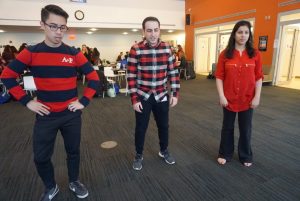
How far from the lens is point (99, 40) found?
13672 millimetres

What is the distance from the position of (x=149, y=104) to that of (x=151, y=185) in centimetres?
82

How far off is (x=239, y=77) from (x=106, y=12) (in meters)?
9.67

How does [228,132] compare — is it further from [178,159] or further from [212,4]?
[212,4]

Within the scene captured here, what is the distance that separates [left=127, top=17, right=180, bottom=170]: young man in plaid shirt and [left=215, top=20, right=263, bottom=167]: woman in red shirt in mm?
521

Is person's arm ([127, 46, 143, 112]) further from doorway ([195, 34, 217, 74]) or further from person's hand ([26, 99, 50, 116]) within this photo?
doorway ([195, 34, 217, 74])

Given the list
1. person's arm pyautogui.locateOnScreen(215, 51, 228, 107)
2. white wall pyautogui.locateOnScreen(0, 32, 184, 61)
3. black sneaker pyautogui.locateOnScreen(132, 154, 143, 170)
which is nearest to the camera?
person's arm pyautogui.locateOnScreen(215, 51, 228, 107)

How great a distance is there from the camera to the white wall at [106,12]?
29.5 feet

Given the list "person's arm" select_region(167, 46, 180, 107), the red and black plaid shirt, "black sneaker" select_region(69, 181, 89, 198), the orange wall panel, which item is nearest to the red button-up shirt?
"person's arm" select_region(167, 46, 180, 107)

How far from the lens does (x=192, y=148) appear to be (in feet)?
9.44

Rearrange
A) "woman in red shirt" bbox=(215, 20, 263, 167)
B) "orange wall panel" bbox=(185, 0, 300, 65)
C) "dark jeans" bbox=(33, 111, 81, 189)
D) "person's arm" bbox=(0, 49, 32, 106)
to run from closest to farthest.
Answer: "person's arm" bbox=(0, 49, 32, 106) → "dark jeans" bbox=(33, 111, 81, 189) → "woman in red shirt" bbox=(215, 20, 263, 167) → "orange wall panel" bbox=(185, 0, 300, 65)

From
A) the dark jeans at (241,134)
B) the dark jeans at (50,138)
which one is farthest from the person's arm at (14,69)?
the dark jeans at (241,134)

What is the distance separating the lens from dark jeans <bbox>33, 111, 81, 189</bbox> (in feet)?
5.30

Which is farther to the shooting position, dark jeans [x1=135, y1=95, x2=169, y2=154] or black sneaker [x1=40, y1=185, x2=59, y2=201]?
dark jeans [x1=135, y1=95, x2=169, y2=154]

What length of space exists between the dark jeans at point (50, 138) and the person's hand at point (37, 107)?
0.24 feet
